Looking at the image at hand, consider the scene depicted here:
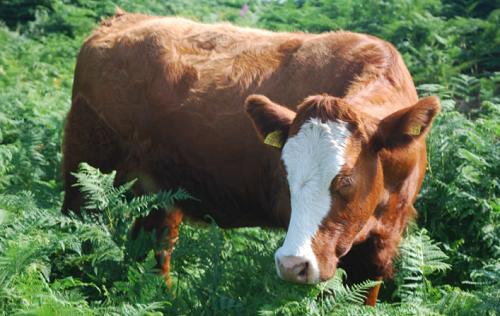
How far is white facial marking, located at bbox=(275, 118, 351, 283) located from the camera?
3.14 metres

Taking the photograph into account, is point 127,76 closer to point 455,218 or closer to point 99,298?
point 99,298

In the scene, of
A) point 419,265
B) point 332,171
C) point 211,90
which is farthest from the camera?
point 211,90

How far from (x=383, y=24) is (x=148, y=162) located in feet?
20.3

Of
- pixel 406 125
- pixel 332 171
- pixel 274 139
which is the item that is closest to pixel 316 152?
pixel 332 171

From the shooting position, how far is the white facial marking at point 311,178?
10.3 ft

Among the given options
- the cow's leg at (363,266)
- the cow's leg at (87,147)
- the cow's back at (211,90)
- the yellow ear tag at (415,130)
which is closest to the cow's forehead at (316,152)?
the yellow ear tag at (415,130)

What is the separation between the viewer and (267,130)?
12.4ft

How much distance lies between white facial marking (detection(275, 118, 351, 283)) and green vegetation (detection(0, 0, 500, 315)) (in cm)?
42

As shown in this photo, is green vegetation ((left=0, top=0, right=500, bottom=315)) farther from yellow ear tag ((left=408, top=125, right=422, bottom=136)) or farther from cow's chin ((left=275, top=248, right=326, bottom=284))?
yellow ear tag ((left=408, top=125, right=422, bottom=136))

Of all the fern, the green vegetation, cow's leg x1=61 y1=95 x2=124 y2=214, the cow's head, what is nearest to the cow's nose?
the cow's head

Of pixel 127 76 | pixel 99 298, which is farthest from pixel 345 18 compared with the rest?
pixel 99 298

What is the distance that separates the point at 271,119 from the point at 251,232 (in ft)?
8.08

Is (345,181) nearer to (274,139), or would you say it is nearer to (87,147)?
(274,139)

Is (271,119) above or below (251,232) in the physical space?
above
